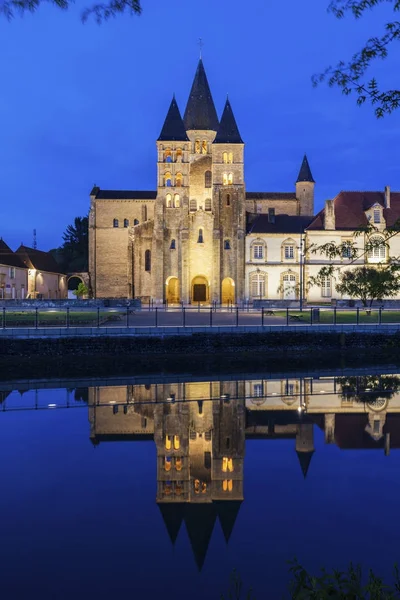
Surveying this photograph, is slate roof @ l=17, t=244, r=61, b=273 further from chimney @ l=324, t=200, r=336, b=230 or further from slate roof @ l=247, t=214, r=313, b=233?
chimney @ l=324, t=200, r=336, b=230

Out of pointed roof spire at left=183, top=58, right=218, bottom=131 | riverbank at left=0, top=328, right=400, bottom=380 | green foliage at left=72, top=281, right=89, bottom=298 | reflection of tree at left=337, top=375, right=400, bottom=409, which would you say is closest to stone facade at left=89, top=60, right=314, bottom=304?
pointed roof spire at left=183, top=58, right=218, bottom=131

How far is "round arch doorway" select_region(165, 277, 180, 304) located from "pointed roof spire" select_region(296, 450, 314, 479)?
49.8m

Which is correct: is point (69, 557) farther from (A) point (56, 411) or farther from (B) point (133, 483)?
(A) point (56, 411)

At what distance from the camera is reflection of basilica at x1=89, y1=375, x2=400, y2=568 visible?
314 inches

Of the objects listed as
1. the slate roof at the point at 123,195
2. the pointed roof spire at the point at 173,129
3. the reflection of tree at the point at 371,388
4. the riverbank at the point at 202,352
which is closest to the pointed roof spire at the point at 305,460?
Answer: the reflection of tree at the point at 371,388

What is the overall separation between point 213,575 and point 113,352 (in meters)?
18.7

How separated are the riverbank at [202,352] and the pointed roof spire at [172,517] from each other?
43.1 feet

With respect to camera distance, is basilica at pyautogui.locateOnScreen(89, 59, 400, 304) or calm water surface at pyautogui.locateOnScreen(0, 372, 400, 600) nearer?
calm water surface at pyautogui.locateOnScreen(0, 372, 400, 600)

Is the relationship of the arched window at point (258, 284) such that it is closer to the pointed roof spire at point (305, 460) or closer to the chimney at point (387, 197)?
the chimney at point (387, 197)

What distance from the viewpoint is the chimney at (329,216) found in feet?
186

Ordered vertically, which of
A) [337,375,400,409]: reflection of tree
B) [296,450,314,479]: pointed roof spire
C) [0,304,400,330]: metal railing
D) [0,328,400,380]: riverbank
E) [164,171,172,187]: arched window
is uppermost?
[164,171,172,187]: arched window

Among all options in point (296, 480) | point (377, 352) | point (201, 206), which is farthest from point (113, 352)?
point (201, 206)

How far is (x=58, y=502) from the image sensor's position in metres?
7.81

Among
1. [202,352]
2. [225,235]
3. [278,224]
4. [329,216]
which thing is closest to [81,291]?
[225,235]
